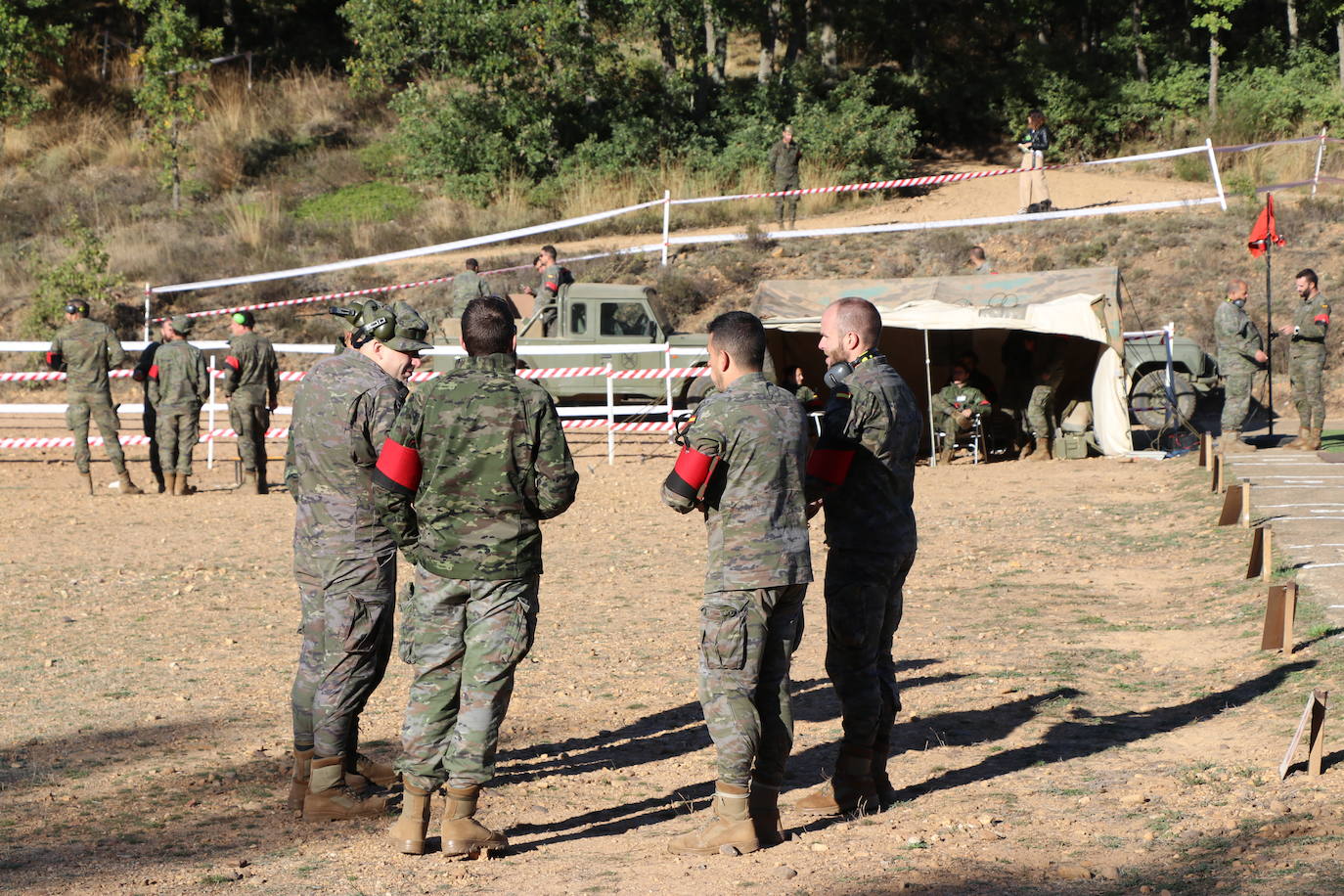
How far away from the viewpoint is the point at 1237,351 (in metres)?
14.9

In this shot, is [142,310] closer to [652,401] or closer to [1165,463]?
[652,401]

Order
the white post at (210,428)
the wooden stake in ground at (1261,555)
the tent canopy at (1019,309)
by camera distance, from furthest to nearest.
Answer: the white post at (210,428) < the tent canopy at (1019,309) < the wooden stake in ground at (1261,555)

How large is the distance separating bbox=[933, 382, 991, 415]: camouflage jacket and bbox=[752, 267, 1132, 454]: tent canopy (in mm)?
858

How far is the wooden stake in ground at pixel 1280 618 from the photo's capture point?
7883 millimetres

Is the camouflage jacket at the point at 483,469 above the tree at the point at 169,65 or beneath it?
beneath

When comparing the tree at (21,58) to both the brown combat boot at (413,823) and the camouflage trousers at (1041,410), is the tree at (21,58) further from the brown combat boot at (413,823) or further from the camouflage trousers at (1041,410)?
the brown combat boot at (413,823)

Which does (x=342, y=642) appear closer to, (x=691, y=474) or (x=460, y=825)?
(x=460, y=825)

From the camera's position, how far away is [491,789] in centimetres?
613

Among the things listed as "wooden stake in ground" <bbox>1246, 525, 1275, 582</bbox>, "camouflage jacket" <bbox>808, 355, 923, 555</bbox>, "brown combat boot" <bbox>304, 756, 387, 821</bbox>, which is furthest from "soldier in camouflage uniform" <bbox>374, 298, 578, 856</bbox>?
"wooden stake in ground" <bbox>1246, 525, 1275, 582</bbox>

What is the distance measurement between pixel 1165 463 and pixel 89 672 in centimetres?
1154

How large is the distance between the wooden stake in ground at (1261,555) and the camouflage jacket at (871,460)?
206 inches

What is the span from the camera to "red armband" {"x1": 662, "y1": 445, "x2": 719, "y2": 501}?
4930 mm

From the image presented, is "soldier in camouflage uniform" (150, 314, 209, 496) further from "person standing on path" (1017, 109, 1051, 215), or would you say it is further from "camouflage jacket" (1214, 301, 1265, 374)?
"person standing on path" (1017, 109, 1051, 215)

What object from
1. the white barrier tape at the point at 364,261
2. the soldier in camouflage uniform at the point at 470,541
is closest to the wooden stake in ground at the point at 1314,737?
the soldier in camouflage uniform at the point at 470,541
